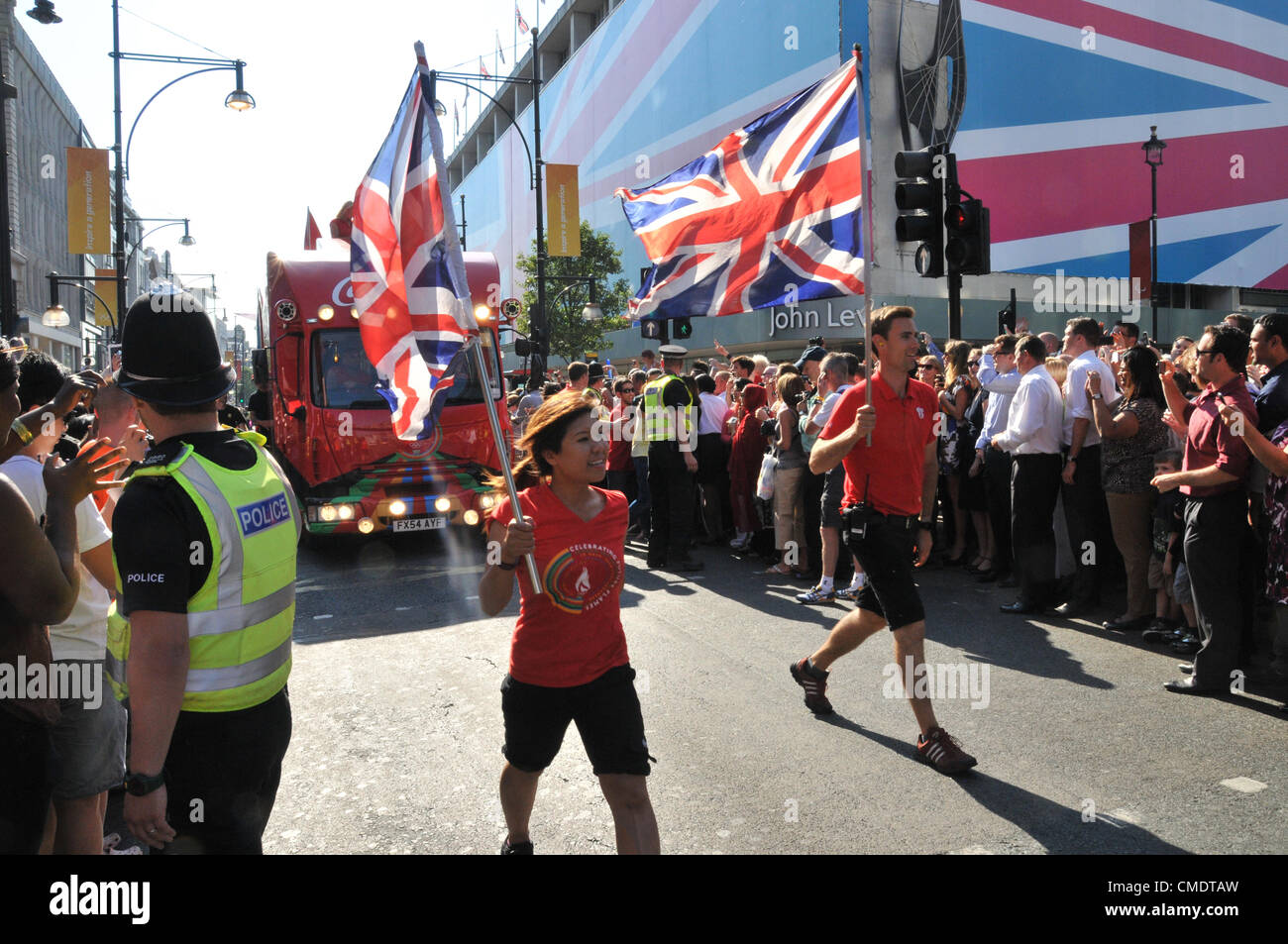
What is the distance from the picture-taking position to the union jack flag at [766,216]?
241 inches

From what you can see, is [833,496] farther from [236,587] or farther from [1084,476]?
[236,587]

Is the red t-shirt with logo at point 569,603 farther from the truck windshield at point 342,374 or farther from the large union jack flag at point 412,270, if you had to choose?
the truck windshield at point 342,374

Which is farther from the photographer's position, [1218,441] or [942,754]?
[1218,441]

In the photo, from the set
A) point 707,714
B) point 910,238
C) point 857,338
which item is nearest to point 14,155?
point 857,338

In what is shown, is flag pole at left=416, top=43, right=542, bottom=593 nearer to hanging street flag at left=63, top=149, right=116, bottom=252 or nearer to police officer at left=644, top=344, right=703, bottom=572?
police officer at left=644, top=344, right=703, bottom=572

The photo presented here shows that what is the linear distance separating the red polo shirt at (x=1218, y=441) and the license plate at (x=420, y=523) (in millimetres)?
6924

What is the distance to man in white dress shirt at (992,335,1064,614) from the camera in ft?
25.6

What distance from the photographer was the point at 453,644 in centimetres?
711

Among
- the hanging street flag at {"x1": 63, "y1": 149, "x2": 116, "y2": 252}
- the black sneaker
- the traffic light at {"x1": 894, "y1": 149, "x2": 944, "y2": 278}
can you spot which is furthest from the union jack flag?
the hanging street flag at {"x1": 63, "y1": 149, "x2": 116, "y2": 252}

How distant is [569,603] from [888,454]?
2375mm

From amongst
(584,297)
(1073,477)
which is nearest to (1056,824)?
(1073,477)

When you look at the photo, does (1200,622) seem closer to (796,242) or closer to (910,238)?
(796,242)

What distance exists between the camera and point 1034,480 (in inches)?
312
